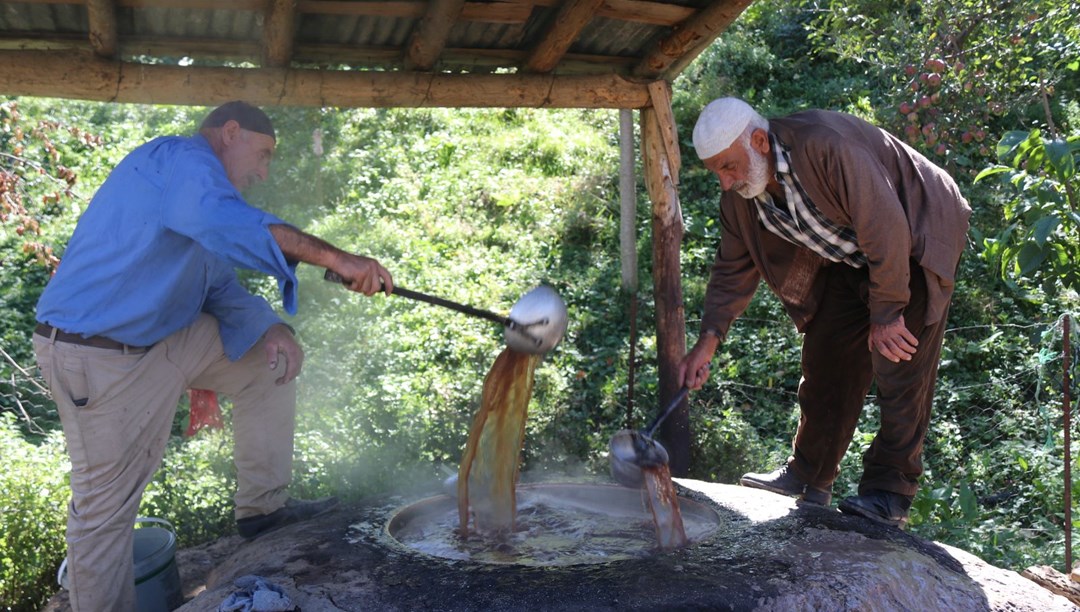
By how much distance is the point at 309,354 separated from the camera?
7242mm

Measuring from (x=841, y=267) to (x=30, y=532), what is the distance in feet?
13.6

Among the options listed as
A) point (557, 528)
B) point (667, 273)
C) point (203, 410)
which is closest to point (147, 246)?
point (203, 410)

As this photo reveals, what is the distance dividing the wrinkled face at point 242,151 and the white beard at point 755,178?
1876 mm

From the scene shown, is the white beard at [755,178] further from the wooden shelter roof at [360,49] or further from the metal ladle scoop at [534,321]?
the wooden shelter roof at [360,49]

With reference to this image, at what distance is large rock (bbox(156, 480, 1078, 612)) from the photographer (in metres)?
3.07

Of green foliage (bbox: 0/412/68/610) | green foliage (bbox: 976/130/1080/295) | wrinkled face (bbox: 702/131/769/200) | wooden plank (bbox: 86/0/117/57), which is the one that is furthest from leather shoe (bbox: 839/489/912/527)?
green foliage (bbox: 0/412/68/610)

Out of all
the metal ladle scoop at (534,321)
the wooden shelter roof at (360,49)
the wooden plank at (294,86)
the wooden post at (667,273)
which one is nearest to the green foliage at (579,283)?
the wooden post at (667,273)

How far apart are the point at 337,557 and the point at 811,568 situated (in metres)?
1.64

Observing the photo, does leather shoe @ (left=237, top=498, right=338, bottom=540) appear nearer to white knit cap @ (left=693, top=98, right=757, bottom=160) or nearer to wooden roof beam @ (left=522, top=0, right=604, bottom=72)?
white knit cap @ (left=693, top=98, right=757, bottom=160)

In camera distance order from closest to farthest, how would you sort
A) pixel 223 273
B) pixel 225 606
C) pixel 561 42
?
1. pixel 225 606
2. pixel 223 273
3. pixel 561 42

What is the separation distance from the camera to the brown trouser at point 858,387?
4.08 m

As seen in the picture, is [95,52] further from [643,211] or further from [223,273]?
[643,211]

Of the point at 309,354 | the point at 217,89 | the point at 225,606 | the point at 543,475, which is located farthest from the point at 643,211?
the point at 225,606

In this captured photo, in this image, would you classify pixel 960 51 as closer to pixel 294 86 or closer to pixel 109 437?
pixel 294 86
